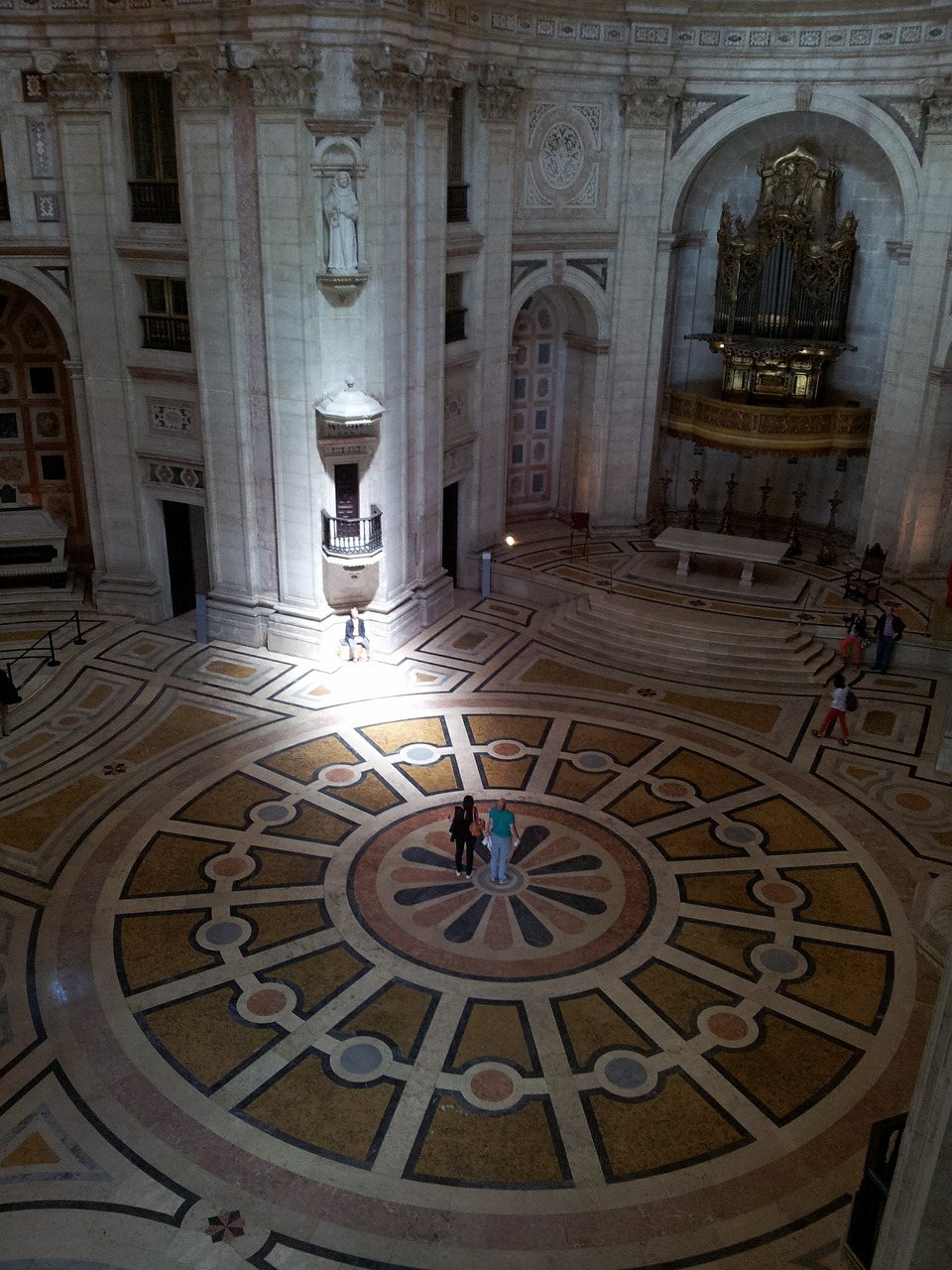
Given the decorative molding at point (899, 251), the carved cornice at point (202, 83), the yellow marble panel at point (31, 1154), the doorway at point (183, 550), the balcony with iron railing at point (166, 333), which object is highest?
the carved cornice at point (202, 83)

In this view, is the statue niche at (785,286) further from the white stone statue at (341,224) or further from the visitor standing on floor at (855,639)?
the white stone statue at (341,224)

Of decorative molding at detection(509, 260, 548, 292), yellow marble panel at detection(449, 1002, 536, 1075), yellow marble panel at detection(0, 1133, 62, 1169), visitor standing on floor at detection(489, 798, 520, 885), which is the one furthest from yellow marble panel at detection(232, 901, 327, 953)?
decorative molding at detection(509, 260, 548, 292)

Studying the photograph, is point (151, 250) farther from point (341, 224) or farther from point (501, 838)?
point (501, 838)

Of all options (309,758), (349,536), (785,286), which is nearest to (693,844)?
(309,758)

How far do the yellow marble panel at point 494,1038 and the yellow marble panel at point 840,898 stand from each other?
13.0ft

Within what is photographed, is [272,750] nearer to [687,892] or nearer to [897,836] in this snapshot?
[687,892]

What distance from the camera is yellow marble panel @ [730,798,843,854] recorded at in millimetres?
14562

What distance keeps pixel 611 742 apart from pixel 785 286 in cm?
1213

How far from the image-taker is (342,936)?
41.6 ft

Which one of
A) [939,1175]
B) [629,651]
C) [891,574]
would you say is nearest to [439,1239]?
[939,1175]

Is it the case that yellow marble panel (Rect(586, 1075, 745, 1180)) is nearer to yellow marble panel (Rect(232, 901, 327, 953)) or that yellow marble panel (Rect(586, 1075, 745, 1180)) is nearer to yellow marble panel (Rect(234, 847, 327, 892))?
yellow marble panel (Rect(232, 901, 327, 953))

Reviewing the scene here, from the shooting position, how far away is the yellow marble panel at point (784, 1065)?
416 inches

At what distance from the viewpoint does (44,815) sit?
14844mm

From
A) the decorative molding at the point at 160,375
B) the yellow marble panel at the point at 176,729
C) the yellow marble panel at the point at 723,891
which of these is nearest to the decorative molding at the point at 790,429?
the decorative molding at the point at 160,375
